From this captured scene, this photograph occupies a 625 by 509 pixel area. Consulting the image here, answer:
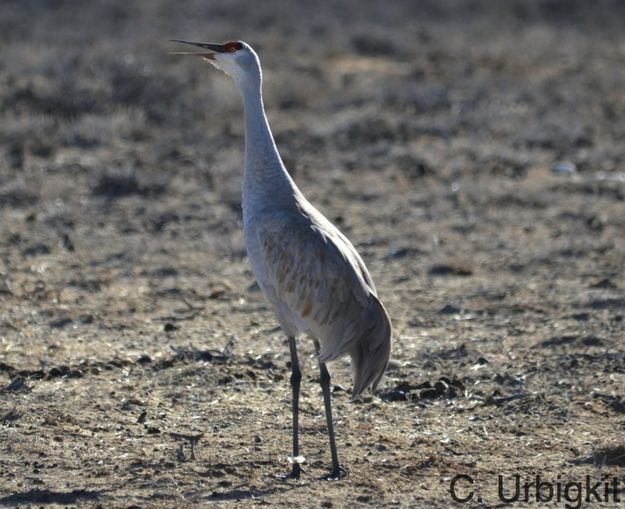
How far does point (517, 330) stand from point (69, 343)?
2989mm

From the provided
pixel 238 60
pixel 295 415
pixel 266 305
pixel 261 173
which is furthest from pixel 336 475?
pixel 266 305

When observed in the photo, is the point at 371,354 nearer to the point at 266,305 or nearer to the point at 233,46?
the point at 233,46

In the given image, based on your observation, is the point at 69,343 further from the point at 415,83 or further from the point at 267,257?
the point at 415,83

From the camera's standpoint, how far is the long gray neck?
639 cm

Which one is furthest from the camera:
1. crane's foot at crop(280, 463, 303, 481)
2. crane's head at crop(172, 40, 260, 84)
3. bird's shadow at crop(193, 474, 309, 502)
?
crane's head at crop(172, 40, 260, 84)

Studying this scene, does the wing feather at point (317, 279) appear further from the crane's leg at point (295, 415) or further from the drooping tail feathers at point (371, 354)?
the crane's leg at point (295, 415)

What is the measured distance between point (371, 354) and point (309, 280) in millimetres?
478

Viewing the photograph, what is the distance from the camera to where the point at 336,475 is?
5895 mm

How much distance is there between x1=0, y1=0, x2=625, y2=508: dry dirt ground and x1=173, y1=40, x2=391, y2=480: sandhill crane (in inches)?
19.6

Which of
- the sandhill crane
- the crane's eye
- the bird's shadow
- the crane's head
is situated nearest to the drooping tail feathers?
the sandhill crane

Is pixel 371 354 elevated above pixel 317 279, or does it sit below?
below

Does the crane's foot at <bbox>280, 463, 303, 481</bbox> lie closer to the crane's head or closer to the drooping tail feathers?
the drooping tail feathers

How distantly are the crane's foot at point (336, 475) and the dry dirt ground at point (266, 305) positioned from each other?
8cm

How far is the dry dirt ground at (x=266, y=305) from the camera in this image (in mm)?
6090
